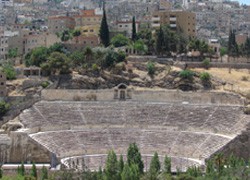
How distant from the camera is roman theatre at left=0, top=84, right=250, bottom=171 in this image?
53000 mm

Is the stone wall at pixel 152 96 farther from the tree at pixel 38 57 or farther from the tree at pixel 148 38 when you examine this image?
the tree at pixel 148 38

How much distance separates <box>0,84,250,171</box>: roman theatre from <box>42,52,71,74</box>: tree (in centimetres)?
390

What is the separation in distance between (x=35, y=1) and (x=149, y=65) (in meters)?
92.6

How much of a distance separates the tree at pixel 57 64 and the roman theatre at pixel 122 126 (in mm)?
3903


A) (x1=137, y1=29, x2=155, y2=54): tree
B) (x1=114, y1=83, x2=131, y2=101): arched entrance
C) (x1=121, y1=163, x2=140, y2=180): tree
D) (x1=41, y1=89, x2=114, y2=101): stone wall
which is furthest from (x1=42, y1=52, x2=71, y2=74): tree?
(x1=121, y1=163, x2=140, y2=180): tree

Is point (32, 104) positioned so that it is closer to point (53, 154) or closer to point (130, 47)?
point (53, 154)

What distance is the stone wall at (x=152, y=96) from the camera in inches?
2437

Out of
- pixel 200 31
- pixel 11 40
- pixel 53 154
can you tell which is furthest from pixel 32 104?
pixel 200 31

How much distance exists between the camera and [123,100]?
63031 mm

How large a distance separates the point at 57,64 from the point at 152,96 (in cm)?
904

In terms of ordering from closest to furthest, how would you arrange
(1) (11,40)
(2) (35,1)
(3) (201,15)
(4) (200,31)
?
(1) (11,40)
(4) (200,31)
(3) (201,15)
(2) (35,1)

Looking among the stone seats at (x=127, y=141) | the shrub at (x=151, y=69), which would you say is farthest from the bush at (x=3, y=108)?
the shrub at (x=151, y=69)

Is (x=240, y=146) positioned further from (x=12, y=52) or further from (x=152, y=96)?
(x=12, y=52)

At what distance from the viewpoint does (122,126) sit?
58219 millimetres
